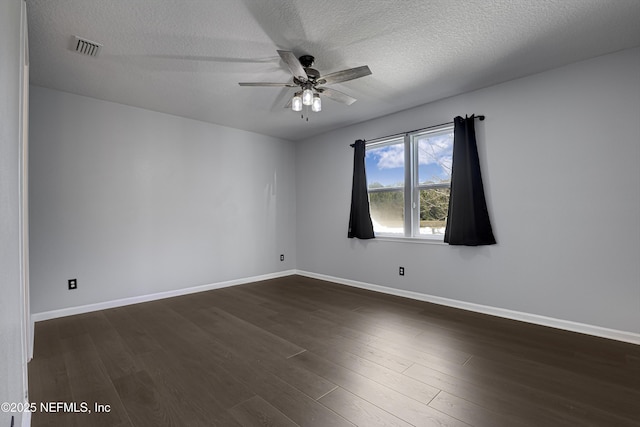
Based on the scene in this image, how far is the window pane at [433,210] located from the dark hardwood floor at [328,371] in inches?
41.9

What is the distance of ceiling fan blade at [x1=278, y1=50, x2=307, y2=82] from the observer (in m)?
2.11

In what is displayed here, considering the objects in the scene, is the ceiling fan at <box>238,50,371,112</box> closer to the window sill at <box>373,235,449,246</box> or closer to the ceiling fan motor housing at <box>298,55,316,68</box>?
the ceiling fan motor housing at <box>298,55,316,68</box>

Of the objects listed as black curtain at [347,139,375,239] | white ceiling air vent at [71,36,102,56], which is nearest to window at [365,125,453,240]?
black curtain at [347,139,375,239]

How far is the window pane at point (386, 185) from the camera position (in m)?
4.18

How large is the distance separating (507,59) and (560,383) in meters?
2.71

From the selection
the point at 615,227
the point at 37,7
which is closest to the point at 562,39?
the point at 615,227

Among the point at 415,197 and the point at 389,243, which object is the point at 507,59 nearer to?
the point at 415,197

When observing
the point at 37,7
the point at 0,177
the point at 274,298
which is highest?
the point at 37,7

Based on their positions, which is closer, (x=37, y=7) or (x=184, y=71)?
(x=37, y=7)

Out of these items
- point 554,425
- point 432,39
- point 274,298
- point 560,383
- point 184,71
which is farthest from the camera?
point 274,298

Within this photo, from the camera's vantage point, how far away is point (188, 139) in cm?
427

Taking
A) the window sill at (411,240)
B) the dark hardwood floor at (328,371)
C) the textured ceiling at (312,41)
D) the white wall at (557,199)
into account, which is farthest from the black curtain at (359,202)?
the dark hardwood floor at (328,371)

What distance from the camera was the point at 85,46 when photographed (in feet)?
8.00

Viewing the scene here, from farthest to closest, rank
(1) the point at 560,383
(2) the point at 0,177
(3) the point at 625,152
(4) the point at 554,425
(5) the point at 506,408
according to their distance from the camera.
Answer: (3) the point at 625,152, (1) the point at 560,383, (5) the point at 506,408, (4) the point at 554,425, (2) the point at 0,177
